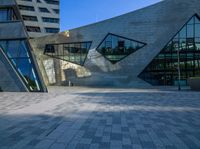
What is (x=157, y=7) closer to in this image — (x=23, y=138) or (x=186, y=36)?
(x=186, y=36)

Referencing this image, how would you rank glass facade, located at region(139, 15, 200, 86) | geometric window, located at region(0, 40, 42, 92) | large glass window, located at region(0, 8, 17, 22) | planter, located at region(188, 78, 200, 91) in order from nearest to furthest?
geometric window, located at region(0, 40, 42, 92)
planter, located at region(188, 78, 200, 91)
large glass window, located at region(0, 8, 17, 22)
glass facade, located at region(139, 15, 200, 86)

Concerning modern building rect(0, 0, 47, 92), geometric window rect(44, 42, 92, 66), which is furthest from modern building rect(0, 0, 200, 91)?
modern building rect(0, 0, 47, 92)

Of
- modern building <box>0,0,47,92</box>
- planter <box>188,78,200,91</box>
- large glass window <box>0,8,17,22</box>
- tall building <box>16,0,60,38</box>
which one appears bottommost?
planter <box>188,78,200,91</box>

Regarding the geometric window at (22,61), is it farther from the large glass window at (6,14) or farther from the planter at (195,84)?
the planter at (195,84)

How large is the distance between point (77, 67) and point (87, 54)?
9.32 ft

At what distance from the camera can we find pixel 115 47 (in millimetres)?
39969

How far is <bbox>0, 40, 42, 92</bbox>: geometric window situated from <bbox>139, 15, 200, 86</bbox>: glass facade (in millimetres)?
20086

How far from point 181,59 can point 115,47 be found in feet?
37.2

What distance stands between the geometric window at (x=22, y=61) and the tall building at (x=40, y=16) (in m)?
37.3

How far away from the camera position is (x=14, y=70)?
77.7 feet

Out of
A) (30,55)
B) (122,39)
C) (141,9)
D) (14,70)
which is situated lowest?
(14,70)

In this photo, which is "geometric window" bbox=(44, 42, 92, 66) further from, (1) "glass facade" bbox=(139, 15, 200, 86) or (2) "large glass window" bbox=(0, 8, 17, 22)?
(2) "large glass window" bbox=(0, 8, 17, 22)

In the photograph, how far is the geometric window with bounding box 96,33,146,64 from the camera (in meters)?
39.4

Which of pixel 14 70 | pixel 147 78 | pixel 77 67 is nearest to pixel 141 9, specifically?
pixel 147 78
